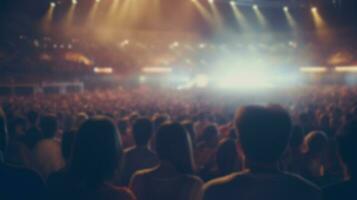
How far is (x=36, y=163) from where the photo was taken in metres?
5.62

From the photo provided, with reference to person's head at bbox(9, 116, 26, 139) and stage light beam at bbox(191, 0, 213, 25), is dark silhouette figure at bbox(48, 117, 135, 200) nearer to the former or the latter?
person's head at bbox(9, 116, 26, 139)

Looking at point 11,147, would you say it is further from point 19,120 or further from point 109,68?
point 109,68

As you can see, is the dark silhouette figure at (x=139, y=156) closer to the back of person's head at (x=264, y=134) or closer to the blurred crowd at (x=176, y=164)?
the blurred crowd at (x=176, y=164)

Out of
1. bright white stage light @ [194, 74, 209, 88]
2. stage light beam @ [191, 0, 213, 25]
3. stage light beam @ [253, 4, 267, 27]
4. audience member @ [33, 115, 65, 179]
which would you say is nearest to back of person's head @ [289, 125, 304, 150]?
audience member @ [33, 115, 65, 179]

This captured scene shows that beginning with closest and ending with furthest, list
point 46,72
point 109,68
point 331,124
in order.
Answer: point 331,124, point 46,72, point 109,68

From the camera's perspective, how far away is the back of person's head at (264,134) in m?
2.40

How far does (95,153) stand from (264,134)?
102cm

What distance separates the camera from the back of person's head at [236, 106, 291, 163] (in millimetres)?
2396

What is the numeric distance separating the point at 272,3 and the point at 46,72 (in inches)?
641

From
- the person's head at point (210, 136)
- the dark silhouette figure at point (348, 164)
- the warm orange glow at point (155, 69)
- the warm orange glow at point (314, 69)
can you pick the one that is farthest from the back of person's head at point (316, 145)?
the warm orange glow at point (155, 69)

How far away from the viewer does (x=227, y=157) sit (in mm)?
4668

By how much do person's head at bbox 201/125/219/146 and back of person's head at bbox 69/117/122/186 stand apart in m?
3.63

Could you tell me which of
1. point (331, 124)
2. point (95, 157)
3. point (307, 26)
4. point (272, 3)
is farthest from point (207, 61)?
point (95, 157)

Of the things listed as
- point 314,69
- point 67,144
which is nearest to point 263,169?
point 67,144
